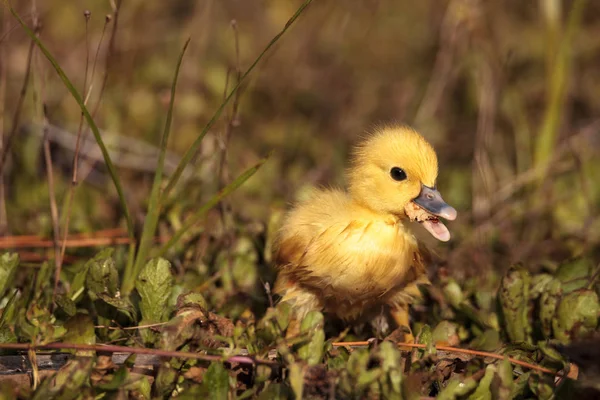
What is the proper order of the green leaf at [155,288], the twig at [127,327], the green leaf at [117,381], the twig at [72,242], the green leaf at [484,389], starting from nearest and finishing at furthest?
1. the green leaf at [117,381]
2. the green leaf at [484,389]
3. the twig at [127,327]
4. the green leaf at [155,288]
5. the twig at [72,242]

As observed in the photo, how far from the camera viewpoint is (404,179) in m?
2.39

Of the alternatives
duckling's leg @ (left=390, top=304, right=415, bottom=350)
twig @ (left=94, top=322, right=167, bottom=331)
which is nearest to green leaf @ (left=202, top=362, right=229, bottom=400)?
twig @ (left=94, top=322, right=167, bottom=331)

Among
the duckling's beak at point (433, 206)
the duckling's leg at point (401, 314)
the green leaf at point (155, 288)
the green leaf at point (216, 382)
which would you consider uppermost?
the duckling's beak at point (433, 206)

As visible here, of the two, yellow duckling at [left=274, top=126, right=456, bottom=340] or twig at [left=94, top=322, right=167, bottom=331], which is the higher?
yellow duckling at [left=274, top=126, right=456, bottom=340]

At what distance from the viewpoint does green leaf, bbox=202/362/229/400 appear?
1967 mm

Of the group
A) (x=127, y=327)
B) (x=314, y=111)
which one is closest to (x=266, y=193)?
(x=314, y=111)

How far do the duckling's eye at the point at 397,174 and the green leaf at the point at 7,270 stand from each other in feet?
4.03

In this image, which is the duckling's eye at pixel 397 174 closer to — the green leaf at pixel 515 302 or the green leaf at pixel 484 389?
the green leaf at pixel 515 302

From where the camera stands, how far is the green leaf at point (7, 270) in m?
2.43

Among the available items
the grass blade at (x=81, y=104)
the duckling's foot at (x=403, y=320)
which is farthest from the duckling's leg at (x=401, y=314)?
the grass blade at (x=81, y=104)

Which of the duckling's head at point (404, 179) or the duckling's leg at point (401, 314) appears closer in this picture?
the duckling's head at point (404, 179)

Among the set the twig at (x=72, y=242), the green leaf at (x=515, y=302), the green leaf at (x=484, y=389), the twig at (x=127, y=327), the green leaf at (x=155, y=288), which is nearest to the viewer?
the green leaf at (x=484, y=389)

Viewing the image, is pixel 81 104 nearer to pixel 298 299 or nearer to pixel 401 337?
pixel 298 299

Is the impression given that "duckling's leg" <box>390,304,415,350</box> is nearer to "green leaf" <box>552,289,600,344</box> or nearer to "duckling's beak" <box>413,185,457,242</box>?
"duckling's beak" <box>413,185,457,242</box>
